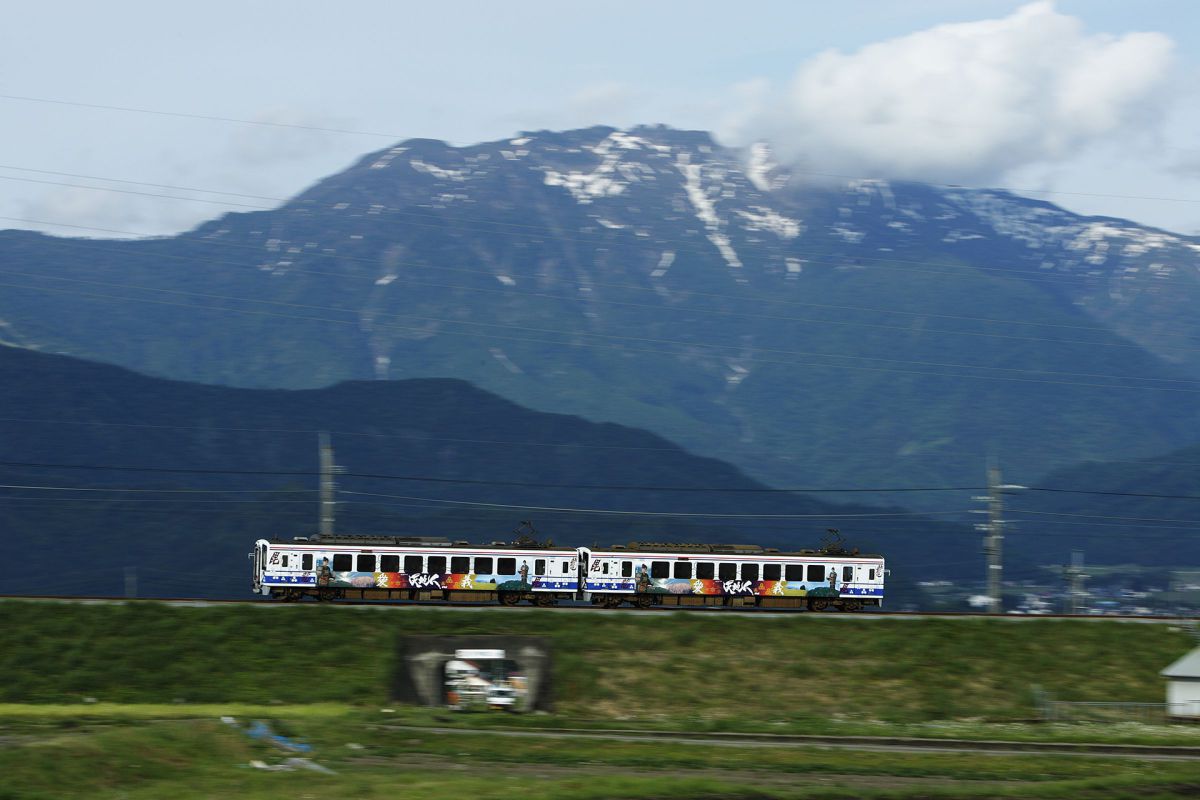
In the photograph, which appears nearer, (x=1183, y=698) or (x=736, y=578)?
(x=1183, y=698)

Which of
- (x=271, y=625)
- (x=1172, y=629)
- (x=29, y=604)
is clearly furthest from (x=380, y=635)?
(x=1172, y=629)

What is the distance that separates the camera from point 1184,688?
175ft

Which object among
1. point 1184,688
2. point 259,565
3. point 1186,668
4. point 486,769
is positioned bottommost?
point 1184,688

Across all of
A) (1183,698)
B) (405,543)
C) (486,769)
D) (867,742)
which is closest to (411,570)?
(405,543)

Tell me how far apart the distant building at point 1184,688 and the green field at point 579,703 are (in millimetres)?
2216

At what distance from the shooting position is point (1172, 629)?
62.1 m

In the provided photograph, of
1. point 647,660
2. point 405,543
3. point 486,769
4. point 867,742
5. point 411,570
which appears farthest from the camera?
point 405,543

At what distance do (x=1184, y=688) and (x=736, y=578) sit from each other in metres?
23.4

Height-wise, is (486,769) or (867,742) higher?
(486,769)

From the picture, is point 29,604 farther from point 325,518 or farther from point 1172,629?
point 1172,629

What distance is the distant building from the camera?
174ft

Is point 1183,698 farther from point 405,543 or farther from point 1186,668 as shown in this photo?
point 405,543

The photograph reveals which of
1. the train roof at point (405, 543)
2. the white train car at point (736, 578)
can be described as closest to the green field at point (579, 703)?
the train roof at point (405, 543)

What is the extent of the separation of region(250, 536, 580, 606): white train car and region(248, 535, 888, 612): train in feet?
0.17
